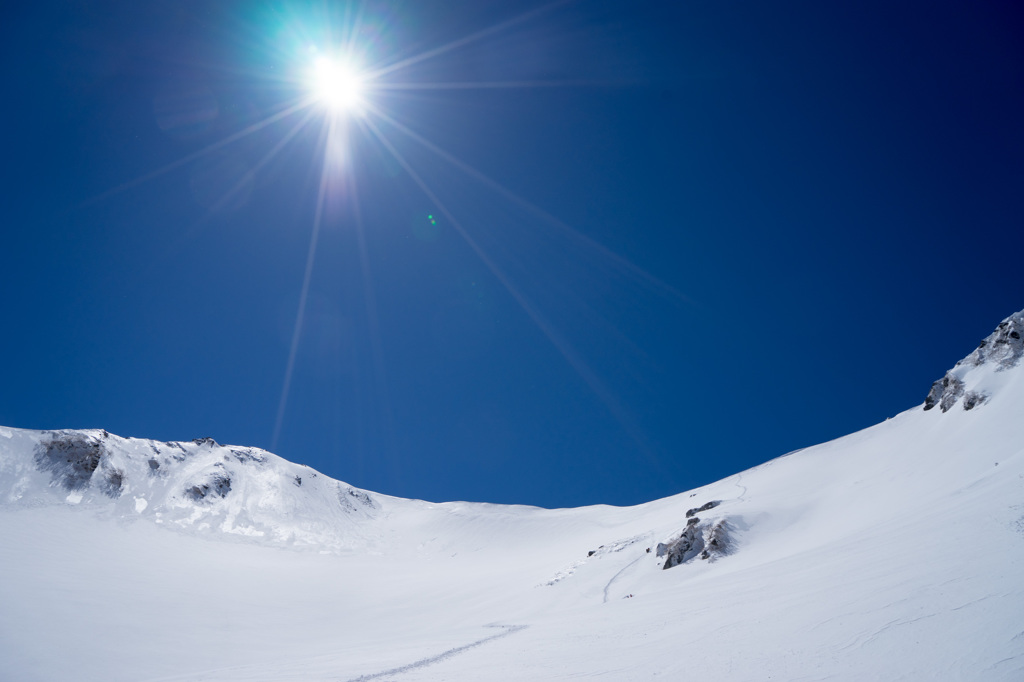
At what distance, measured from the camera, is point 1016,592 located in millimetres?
10086

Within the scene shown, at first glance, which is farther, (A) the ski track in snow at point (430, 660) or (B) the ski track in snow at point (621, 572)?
(B) the ski track in snow at point (621, 572)

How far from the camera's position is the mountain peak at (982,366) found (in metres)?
34.9

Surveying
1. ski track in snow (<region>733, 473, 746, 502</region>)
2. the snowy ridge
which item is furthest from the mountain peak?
the snowy ridge

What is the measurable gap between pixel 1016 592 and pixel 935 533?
6553mm

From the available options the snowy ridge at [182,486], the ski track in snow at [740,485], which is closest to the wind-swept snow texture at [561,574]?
the snowy ridge at [182,486]

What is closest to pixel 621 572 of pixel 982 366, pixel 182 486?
pixel 982 366

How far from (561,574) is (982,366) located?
3867 centimetres

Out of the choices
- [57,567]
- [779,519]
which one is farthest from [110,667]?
[779,519]

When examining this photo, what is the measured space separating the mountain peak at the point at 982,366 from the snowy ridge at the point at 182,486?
235 feet

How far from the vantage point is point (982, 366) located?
37562 mm

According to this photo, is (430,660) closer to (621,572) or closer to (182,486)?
(621,572)

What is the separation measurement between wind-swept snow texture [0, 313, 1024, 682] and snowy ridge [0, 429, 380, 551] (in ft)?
1.12

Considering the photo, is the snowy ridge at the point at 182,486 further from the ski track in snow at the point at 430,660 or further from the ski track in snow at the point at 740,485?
the ski track in snow at the point at 740,485

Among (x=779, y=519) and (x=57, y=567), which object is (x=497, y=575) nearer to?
(x=779, y=519)
